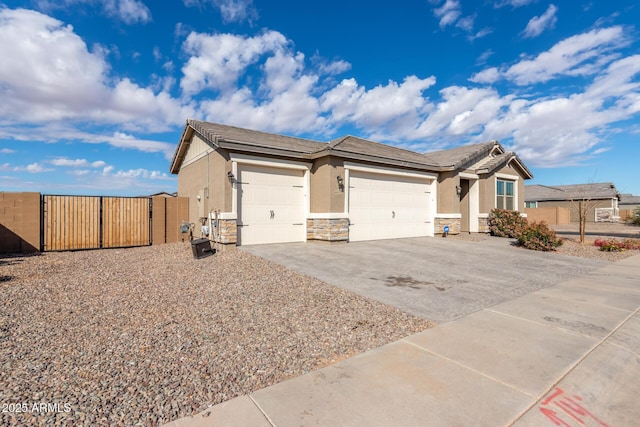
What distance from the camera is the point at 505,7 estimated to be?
11328mm

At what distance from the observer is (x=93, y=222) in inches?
421

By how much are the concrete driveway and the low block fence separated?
448 centimetres

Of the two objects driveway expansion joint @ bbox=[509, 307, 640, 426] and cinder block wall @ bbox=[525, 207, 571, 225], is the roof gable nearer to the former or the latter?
driveway expansion joint @ bbox=[509, 307, 640, 426]

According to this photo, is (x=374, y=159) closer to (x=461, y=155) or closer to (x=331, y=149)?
(x=331, y=149)

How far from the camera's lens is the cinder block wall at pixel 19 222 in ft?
30.7

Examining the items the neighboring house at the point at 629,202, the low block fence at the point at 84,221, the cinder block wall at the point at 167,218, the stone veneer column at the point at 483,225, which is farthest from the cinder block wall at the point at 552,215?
the low block fence at the point at 84,221

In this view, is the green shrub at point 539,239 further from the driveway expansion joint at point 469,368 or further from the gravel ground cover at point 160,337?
the driveway expansion joint at point 469,368

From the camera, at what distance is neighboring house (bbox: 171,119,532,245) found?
1034cm

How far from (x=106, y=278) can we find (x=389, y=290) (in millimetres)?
5727

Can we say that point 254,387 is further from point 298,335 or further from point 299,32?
point 299,32

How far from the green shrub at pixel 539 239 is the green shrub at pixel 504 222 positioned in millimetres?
2769

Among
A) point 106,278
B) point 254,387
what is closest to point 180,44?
point 106,278

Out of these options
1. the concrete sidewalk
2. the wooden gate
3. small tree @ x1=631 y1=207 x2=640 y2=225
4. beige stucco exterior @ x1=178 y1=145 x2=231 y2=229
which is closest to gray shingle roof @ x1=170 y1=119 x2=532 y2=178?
beige stucco exterior @ x1=178 y1=145 x2=231 y2=229

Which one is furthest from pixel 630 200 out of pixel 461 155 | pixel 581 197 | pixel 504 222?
pixel 461 155
